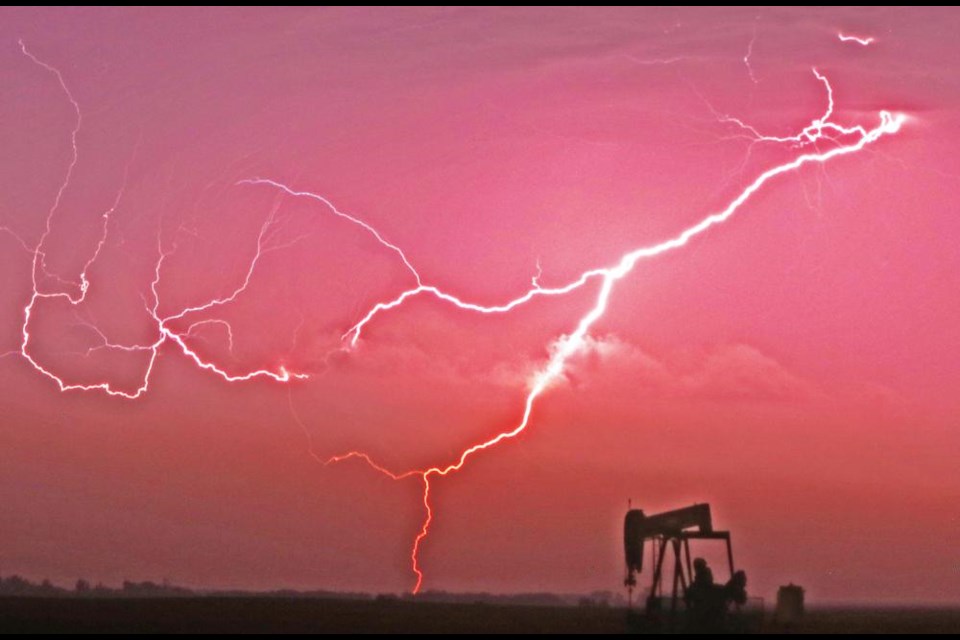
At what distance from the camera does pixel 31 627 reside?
24875 millimetres

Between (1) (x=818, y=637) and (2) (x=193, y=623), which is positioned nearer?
(1) (x=818, y=637)

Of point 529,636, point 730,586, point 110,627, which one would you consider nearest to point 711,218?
point 730,586

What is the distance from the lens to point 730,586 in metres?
22.6

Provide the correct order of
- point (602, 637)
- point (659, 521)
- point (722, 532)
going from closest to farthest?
point (722, 532) → point (659, 521) → point (602, 637)

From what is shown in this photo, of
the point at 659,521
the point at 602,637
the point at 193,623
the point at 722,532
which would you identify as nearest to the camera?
the point at 722,532

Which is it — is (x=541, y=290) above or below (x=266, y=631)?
above

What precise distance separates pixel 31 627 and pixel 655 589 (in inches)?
456

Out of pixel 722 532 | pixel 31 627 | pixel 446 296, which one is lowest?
pixel 31 627

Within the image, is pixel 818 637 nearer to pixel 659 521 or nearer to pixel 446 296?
pixel 659 521

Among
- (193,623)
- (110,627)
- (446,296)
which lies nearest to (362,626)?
(193,623)

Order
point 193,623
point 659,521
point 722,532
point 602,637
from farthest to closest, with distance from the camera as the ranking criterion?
point 193,623
point 602,637
point 659,521
point 722,532

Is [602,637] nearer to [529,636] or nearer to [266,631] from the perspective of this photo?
[529,636]

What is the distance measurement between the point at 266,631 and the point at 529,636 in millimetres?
5213

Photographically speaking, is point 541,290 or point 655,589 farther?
point 541,290
